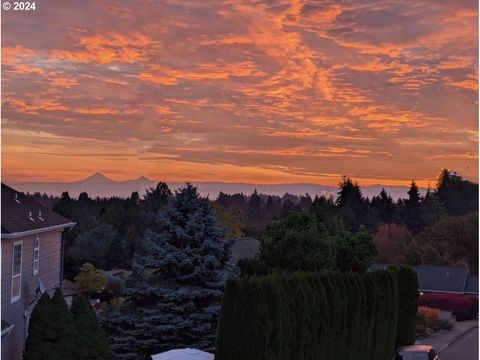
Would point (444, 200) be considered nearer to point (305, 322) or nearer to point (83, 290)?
point (83, 290)

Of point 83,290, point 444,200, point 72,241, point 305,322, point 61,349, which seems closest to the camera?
point 305,322

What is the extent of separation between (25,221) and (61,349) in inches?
207

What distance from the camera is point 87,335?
20.2m

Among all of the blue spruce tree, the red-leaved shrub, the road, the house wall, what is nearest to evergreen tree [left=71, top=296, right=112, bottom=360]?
the house wall

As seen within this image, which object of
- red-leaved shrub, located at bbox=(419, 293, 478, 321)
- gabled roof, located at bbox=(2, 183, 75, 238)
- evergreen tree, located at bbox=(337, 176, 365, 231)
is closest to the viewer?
gabled roof, located at bbox=(2, 183, 75, 238)

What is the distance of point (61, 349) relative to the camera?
64.0 feet

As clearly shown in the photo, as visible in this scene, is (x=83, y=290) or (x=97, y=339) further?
(x=83, y=290)

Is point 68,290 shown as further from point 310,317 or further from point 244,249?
point 310,317

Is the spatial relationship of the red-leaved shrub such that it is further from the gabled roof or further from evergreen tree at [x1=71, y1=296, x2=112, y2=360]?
evergreen tree at [x1=71, y1=296, x2=112, y2=360]

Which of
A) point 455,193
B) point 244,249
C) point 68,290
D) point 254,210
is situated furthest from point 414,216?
point 68,290

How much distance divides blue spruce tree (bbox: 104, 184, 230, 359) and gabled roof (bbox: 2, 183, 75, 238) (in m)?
3.98

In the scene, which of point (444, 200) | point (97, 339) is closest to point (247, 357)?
point (97, 339)

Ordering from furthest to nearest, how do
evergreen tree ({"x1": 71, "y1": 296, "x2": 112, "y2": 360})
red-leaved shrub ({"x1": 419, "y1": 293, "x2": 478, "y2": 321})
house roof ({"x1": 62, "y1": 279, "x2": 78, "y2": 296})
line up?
red-leaved shrub ({"x1": 419, "y1": 293, "x2": 478, "y2": 321}) → house roof ({"x1": 62, "y1": 279, "x2": 78, "y2": 296}) → evergreen tree ({"x1": 71, "y1": 296, "x2": 112, "y2": 360})

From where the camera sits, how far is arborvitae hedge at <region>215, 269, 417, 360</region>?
15.7 m
